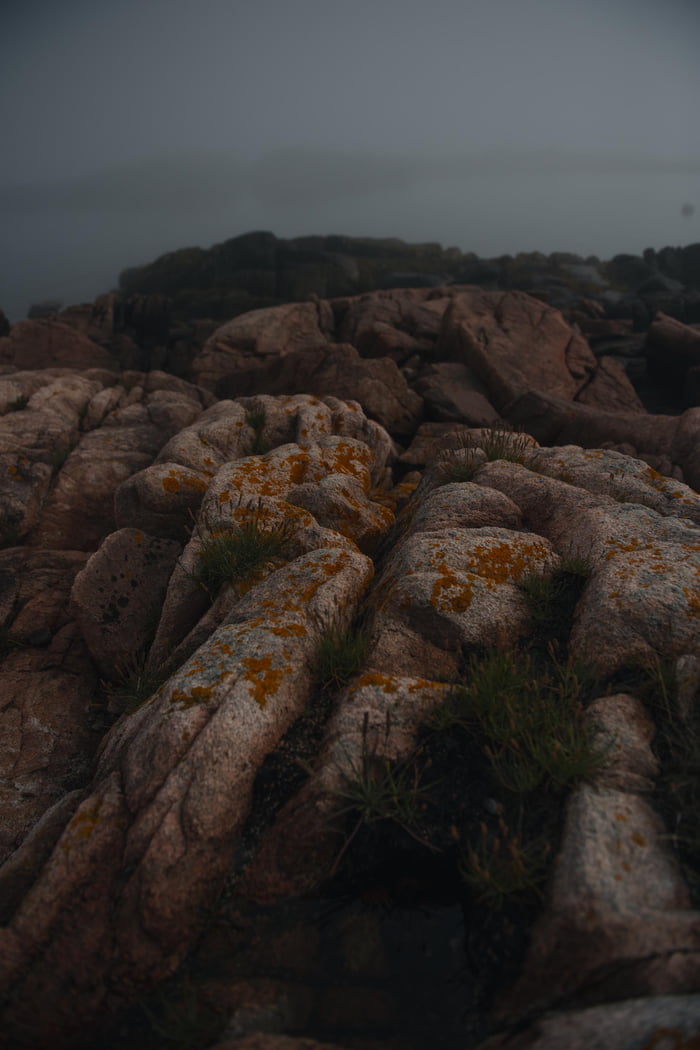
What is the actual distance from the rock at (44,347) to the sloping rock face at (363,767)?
30415mm

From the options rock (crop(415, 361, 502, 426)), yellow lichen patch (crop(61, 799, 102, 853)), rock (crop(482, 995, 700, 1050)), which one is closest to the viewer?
rock (crop(482, 995, 700, 1050))

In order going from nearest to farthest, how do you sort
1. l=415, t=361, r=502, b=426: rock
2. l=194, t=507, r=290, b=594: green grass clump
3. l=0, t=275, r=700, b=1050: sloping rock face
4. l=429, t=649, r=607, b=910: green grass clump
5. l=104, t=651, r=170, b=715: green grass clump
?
l=0, t=275, r=700, b=1050: sloping rock face
l=429, t=649, r=607, b=910: green grass clump
l=104, t=651, r=170, b=715: green grass clump
l=194, t=507, r=290, b=594: green grass clump
l=415, t=361, r=502, b=426: rock

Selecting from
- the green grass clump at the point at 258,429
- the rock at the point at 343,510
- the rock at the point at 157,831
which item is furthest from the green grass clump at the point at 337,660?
the green grass clump at the point at 258,429

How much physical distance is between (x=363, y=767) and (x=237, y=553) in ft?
12.6

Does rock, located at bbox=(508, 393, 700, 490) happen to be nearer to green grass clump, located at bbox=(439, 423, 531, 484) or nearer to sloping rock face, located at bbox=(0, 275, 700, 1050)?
green grass clump, located at bbox=(439, 423, 531, 484)

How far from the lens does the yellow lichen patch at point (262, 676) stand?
5375 millimetres

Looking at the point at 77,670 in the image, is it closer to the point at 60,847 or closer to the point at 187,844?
the point at 60,847

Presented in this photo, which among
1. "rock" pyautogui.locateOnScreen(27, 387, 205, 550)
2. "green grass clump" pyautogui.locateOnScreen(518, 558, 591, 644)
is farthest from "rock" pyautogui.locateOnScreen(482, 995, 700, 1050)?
"rock" pyautogui.locateOnScreen(27, 387, 205, 550)

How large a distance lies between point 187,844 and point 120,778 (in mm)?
1139

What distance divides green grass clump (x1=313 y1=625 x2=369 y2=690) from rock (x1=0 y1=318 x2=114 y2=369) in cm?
3556

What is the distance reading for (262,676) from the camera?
554 cm

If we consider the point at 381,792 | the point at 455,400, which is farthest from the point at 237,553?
the point at 455,400

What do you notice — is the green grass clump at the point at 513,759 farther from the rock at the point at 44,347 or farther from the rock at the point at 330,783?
the rock at the point at 44,347

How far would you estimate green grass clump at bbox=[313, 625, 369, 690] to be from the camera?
5.77m
